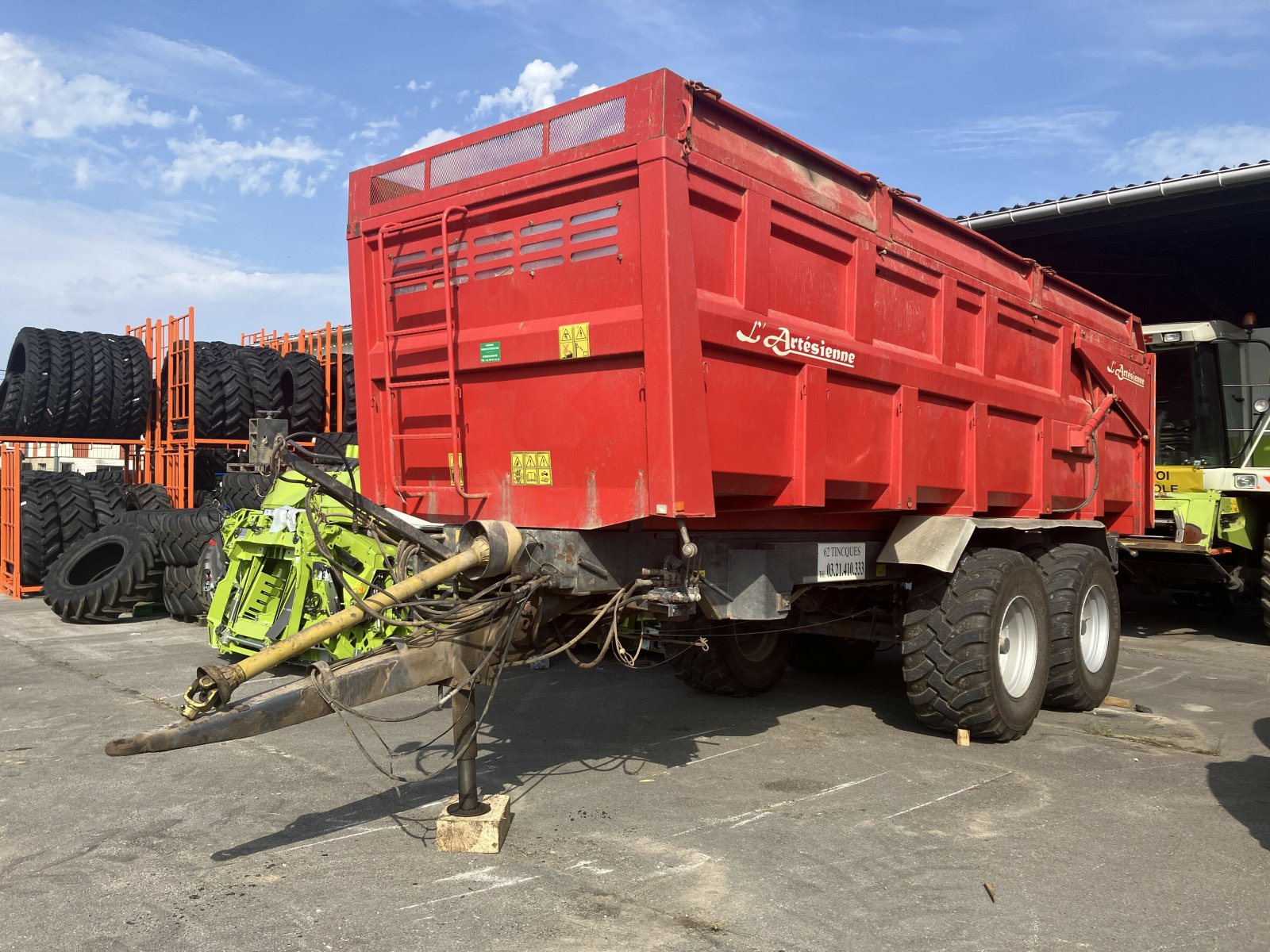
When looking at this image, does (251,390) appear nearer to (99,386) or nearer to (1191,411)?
(99,386)

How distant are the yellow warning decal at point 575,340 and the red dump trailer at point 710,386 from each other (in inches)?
0.5

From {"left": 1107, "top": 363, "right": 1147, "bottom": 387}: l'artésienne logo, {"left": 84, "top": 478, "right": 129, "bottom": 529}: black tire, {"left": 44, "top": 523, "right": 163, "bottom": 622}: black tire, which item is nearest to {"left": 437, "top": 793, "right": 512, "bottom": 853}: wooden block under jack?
{"left": 1107, "top": 363, "right": 1147, "bottom": 387}: l'artésienne logo

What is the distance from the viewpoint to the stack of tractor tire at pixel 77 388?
49.5ft

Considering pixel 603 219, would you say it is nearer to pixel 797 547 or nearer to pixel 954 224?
pixel 797 547

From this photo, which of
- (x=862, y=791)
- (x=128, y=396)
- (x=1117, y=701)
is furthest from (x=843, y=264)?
(x=128, y=396)

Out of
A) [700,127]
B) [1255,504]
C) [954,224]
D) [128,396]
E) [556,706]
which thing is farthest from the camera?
[128,396]

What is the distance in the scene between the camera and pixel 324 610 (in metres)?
7.97

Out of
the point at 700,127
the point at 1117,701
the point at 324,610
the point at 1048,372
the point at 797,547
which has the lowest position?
the point at 1117,701

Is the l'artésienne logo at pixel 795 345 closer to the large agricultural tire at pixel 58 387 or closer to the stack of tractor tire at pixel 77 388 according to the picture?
the stack of tractor tire at pixel 77 388

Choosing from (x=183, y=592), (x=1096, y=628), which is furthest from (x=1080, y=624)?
(x=183, y=592)

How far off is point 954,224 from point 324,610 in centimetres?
541

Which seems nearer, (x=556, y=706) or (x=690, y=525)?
(x=690, y=525)

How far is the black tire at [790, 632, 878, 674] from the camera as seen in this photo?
8.23 m

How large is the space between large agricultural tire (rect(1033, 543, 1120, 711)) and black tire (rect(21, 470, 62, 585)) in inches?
509
